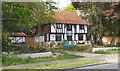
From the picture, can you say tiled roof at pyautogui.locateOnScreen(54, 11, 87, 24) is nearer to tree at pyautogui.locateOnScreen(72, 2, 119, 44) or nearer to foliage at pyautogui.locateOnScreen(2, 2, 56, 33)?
tree at pyautogui.locateOnScreen(72, 2, 119, 44)

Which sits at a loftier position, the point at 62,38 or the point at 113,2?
the point at 113,2

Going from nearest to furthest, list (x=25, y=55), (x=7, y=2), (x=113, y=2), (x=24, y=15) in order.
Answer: (x=7, y=2), (x=24, y=15), (x=25, y=55), (x=113, y=2)

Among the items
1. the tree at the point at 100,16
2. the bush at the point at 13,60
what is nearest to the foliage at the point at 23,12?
the bush at the point at 13,60

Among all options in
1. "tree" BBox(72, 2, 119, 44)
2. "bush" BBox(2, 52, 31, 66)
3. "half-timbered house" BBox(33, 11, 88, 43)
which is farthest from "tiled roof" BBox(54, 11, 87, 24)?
"bush" BBox(2, 52, 31, 66)

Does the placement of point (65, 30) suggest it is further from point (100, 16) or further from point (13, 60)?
point (13, 60)

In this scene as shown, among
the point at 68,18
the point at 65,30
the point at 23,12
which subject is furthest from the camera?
the point at 68,18

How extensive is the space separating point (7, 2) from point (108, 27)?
21.5 m

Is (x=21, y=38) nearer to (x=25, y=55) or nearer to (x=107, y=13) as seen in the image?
(x=107, y=13)

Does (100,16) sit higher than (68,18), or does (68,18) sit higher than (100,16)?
(68,18)

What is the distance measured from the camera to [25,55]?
19703 mm

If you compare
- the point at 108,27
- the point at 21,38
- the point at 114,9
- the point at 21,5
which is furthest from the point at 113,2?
the point at 21,5

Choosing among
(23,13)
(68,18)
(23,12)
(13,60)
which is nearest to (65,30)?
(68,18)

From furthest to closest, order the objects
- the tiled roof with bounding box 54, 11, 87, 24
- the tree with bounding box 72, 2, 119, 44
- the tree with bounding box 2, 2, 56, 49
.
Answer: the tiled roof with bounding box 54, 11, 87, 24 → the tree with bounding box 72, 2, 119, 44 → the tree with bounding box 2, 2, 56, 49

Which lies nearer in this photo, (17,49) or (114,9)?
(17,49)
